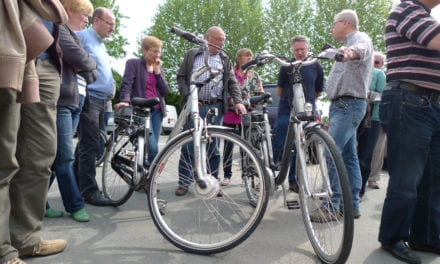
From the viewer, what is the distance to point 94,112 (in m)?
4.05

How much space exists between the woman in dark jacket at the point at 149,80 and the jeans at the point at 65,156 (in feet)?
4.10

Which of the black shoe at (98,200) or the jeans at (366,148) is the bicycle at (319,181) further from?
the jeans at (366,148)

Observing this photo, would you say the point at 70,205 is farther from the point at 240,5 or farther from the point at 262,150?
the point at 240,5

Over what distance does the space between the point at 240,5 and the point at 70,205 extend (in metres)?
26.9

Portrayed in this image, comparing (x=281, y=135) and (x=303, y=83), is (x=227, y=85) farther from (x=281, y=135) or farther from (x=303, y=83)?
(x=303, y=83)

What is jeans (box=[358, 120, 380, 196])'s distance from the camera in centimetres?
496

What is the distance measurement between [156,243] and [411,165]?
6.17ft

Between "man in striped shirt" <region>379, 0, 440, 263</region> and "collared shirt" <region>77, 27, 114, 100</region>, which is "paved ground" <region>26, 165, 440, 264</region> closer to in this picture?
"man in striped shirt" <region>379, 0, 440, 263</region>

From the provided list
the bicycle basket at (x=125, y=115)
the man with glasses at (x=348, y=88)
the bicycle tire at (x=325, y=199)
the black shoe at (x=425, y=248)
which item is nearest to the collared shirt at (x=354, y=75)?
the man with glasses at (x=348, y=88)

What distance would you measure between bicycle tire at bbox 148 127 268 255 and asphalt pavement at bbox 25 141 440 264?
0.12 m

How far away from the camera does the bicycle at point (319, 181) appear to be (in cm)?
244

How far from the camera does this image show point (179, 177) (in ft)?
10.7

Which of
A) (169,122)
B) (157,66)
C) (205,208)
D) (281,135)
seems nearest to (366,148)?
(281,135)

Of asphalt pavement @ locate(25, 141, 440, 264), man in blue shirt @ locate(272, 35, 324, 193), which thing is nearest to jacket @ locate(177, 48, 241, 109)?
man in blue shirt @ locate(272, 35, 324, 193)
